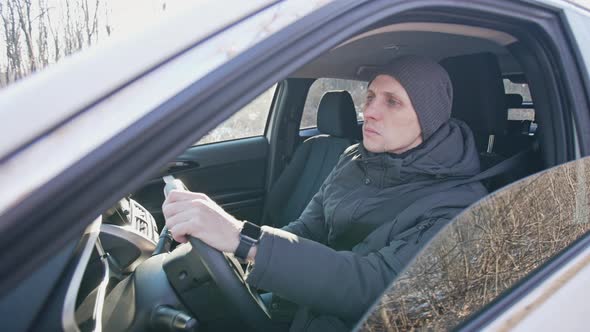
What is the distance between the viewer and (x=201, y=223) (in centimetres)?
136

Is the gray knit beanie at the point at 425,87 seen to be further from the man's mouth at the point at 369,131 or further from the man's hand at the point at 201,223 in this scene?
the man's hand at the point at 201,223

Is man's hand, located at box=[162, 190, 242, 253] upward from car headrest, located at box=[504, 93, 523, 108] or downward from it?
downward

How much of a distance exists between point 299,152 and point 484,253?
218 centimetres

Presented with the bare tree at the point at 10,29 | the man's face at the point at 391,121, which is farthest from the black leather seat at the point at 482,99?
the bare tree at the point at 10,29

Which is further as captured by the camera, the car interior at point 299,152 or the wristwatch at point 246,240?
the car interior at point 299,152

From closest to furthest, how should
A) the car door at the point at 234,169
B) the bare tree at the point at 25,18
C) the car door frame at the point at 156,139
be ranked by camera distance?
the car door frame at the point at 156,139
the bare tree at the point at 25,18
the car door at the point at 234,169

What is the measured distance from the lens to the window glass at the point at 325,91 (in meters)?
3.02

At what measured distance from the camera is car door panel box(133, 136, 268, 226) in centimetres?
326

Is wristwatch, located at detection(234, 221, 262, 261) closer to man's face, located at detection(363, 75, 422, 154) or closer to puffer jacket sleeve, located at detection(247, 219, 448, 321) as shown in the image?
puffer jacket sleeve, located at detection(247, 219, 448, 321)

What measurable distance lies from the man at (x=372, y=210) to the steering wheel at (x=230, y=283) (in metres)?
0.04

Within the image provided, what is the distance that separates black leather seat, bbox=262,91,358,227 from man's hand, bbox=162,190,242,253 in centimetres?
158

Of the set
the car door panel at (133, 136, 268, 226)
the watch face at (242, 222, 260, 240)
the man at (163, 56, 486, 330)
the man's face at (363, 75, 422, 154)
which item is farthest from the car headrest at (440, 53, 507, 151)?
the car door panel at (133, 136, 268, 226)

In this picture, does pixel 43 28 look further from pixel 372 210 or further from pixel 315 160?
pixel 315 160

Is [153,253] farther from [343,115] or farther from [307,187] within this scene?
[343,115]
